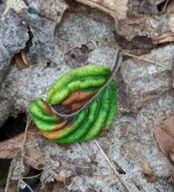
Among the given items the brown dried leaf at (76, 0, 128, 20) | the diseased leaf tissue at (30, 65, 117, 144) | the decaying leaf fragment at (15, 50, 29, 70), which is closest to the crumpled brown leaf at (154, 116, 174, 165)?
the diseased leaf tissue at (30, 65, 117, 144)

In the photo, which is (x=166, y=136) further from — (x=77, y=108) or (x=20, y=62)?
(x=20, y=62)

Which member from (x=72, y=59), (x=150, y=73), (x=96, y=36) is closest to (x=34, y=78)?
(x=72, y=59)

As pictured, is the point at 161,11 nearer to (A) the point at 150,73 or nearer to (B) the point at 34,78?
(A) the point at 150,73

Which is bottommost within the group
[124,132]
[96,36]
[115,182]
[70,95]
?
[115,182]

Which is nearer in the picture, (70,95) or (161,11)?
(70,95)

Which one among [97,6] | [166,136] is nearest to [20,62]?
[97,6]

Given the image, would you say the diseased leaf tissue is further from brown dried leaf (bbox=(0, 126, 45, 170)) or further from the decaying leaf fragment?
the decaying leaf fragment

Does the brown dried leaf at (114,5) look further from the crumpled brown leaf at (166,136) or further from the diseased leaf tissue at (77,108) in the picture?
the crumpled brown leaf at (166,136)
